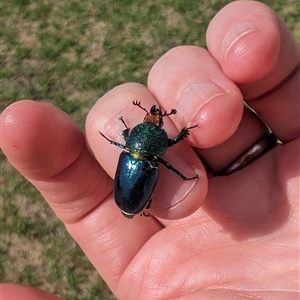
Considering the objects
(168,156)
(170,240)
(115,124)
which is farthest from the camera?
(170,240)

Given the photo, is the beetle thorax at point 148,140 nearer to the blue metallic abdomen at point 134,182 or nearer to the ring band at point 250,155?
the blue metallic abdomen at point 134,182

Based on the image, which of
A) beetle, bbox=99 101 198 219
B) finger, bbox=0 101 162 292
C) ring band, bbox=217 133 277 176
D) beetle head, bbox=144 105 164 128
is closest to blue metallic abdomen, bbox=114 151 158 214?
beetle, bbox=99 101 198 219

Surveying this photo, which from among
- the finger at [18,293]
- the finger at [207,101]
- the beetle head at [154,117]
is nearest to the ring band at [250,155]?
the finger at [207,101]

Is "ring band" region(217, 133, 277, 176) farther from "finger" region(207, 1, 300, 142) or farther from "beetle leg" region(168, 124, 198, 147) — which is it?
"beetle leg" region(168, 124, 198, 147)

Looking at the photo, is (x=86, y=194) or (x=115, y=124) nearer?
(x=115, y=124)

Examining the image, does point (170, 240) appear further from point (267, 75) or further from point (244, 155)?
point (267, 75)

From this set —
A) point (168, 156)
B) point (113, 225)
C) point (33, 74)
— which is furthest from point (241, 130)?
A: point (33, 74)
